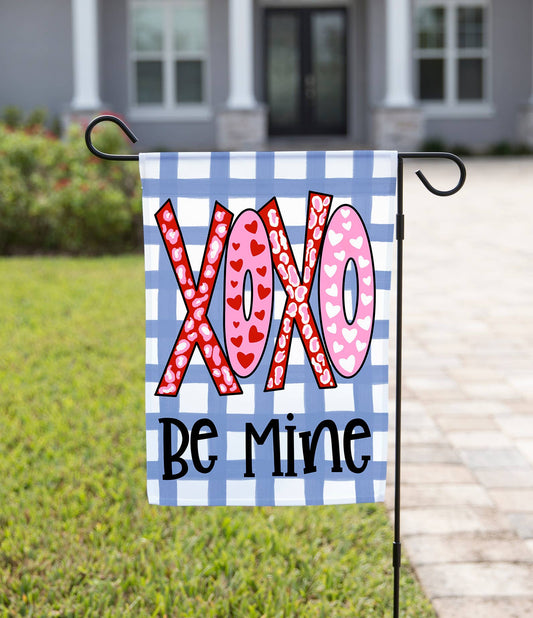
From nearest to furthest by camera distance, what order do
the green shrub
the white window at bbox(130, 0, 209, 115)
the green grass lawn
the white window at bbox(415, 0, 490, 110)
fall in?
the green grass lawn < the green shrub < the white window at bbox(130, 0, 209, 115) < the white window at bbox(415, 0, 490, 110)

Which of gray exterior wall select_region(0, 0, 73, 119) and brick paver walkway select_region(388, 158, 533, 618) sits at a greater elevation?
gray exterior wall select_region(0, 0, 73, 119)

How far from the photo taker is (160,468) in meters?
2.39

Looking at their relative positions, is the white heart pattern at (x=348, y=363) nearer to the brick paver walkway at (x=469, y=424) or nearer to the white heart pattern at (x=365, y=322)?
the white heart pattern at (x=365, y=322)

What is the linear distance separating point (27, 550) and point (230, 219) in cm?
151

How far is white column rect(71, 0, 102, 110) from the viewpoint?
60.5ft

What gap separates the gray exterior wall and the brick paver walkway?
38.5 ft

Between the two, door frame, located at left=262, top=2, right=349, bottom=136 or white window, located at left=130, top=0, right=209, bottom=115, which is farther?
door frame, located at left=262, top=2, right=349, bottom=136

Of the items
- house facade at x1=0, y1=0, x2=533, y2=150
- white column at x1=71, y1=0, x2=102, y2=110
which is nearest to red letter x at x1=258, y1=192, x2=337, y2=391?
house facade at x1=0, y1=0, x2=533, y2=150

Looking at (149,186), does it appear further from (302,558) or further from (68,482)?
(68,482)

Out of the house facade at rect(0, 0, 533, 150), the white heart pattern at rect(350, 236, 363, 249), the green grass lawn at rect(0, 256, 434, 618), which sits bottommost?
the green grass lawn at rect(0, 256, 434, 618)

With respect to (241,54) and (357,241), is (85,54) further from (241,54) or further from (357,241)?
(357,241)

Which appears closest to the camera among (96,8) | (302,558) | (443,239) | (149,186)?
(149,186)

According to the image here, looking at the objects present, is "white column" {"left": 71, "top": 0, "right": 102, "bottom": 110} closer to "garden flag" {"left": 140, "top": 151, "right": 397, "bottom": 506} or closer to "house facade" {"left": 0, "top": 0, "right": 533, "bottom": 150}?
"house facade" {"left": 0, "top": 0, "right": 533, "bottom": 150}

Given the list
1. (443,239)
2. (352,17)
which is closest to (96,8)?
(352,17)
